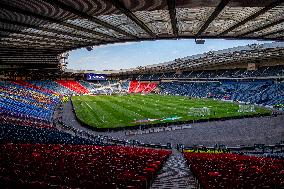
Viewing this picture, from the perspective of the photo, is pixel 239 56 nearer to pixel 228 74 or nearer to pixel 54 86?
pixel 228 74

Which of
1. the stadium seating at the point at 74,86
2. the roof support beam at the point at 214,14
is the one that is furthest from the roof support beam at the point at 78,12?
the stadium seating at the point at 74,86

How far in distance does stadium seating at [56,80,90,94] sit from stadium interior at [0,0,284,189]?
999 cm

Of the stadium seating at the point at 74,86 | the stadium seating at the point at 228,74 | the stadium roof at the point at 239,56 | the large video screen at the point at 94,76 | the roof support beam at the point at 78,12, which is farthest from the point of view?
the large video screen at the point at 94,76

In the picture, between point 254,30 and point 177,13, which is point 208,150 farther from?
point 177,13

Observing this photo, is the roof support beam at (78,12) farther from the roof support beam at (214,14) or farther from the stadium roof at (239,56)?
the stadium roof at (239,56)

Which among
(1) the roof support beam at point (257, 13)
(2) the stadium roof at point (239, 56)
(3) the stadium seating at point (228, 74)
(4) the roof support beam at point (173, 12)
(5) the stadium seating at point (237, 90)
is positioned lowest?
(5) the stadium seating at point (237, 90)

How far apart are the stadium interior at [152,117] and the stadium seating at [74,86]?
9987 mm

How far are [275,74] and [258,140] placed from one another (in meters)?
33.0

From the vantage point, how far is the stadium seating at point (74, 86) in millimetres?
89825

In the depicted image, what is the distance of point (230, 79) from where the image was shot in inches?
2672

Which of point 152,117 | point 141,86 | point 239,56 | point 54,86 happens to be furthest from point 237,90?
point 54,86

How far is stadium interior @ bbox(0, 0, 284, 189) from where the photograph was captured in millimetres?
8539

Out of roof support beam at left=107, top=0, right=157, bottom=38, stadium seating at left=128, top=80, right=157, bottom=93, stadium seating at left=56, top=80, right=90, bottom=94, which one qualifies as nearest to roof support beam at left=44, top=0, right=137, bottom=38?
roof support beam at left=107, top=0, right=157, bottom=38

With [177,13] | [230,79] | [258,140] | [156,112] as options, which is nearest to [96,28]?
[177,13]
